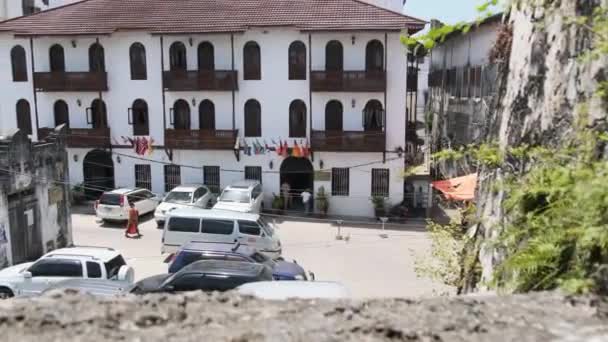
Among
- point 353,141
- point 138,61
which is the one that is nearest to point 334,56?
point 353,141

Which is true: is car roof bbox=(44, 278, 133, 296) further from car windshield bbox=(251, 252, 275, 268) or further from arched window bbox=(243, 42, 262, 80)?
arched window bbox=(243, 42, 262, 80)

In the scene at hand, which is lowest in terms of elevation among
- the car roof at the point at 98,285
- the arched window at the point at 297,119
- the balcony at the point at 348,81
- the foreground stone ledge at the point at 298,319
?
the car roof at the point at 98,285

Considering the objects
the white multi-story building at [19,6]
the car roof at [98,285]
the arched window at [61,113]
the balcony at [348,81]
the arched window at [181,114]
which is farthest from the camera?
the white multi-story building at [19,6]

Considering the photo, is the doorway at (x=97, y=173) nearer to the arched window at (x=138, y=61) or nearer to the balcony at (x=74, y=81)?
the balcony at (x=74, y=81)

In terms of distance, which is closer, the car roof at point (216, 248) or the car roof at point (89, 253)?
the car roof at point (89, 253)

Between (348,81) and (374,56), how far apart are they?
182 cm

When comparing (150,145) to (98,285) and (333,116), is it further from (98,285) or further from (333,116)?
(98,285)

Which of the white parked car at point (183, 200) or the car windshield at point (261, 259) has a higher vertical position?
the white parked car at point (183, 200)

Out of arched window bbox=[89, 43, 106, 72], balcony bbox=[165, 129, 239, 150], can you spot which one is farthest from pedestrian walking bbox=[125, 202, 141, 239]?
arched window bbox=[89, 43, 106, 72]

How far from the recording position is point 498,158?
5.15 m

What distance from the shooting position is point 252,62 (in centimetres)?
2627

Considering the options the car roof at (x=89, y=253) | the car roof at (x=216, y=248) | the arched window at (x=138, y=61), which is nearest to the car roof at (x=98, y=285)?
the car roof at (x=89, y=253)

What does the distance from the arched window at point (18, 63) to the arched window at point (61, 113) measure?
223cm

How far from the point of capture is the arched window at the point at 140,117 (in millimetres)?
27406
